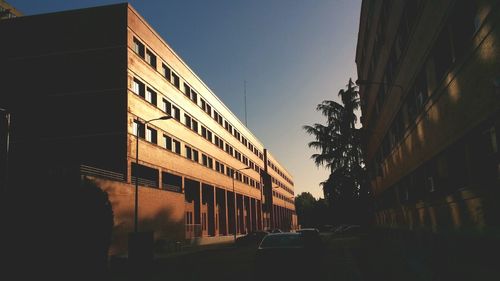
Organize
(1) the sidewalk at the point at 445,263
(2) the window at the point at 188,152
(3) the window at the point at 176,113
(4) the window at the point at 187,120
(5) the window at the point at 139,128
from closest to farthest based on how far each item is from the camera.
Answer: (1) the sidewalk at the point at 445,263, (5) the window at the point at 139,128, (3) the window at the point at 176,113, (2) the window at the point at 188,152, (4) the window at the point at 187,120

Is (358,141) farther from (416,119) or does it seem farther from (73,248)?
(73,248)

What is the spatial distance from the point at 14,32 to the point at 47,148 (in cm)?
997

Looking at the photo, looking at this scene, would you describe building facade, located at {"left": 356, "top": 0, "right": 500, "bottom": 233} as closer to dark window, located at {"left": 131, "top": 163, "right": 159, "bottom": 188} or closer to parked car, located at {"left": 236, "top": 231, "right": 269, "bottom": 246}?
dark window, located at {"left": 131, "top": 163, "right": 159, "bottom": 188}

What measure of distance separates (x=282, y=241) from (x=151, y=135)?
2581 cm

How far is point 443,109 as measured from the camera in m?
14.7

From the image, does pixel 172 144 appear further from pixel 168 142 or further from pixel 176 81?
pixel 176 81

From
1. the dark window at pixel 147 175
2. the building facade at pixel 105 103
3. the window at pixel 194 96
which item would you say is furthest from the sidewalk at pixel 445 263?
the window at pixel 194 96

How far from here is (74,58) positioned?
116ft

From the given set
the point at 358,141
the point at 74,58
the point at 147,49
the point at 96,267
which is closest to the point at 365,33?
the point at 358,141

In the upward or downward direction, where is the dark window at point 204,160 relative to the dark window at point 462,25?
upward

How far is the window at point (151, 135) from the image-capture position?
36.8 meters

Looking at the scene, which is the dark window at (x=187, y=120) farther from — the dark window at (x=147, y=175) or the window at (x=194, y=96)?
the dark window at (x=147, y=175)

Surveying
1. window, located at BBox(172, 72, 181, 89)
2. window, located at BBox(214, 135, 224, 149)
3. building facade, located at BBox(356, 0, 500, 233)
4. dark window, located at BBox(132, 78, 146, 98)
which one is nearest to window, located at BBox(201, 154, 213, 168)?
window, located at BBox(214, 135, 224, 149)

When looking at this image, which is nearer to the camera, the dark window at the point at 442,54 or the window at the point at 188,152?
the dark window at the point at 442,54
